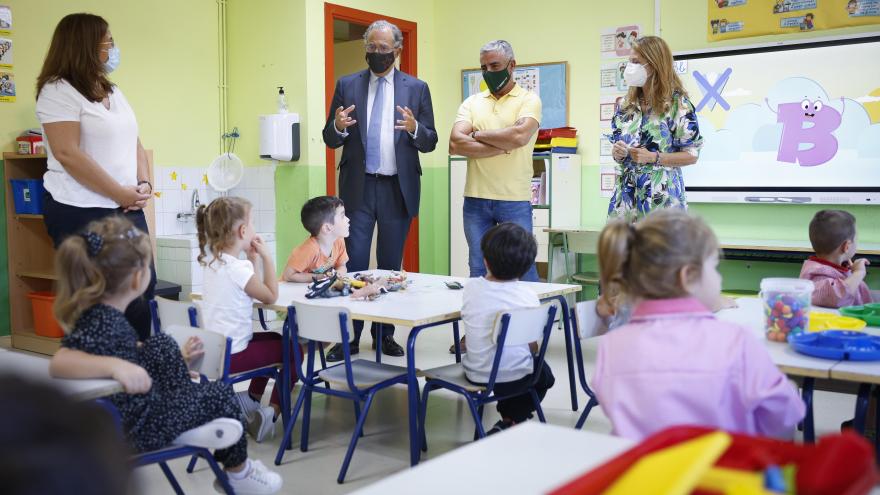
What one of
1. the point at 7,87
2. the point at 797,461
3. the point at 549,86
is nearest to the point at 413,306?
the point at 797,461

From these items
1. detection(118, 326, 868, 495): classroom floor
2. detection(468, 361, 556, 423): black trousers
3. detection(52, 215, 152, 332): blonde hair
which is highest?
detection(52, 215, 152, 332): blonde hair

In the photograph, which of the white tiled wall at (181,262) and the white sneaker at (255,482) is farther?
the white tiled wall at (181,262)

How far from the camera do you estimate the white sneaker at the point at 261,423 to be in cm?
334

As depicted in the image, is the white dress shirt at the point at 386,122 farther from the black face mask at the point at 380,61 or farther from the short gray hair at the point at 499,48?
the short gray hair at the point at 499,48

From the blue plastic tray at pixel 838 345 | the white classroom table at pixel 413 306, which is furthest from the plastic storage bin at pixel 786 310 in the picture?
the white classroom table at pixel 413 306

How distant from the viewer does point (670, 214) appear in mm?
1682

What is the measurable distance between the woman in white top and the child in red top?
2376mm

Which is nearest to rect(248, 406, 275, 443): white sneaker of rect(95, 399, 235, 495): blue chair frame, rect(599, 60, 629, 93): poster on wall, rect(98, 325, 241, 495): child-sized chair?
rect(98, 325, 241, 495): child-sized chair

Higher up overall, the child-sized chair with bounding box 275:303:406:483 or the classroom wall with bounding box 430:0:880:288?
the classroom wall with bounding box 430:0:880:288

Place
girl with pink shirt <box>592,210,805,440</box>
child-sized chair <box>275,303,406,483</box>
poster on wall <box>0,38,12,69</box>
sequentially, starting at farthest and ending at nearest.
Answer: poster on wall <box>0,38,12,69</box> → child-sized chair <box>275,303,406,483</box> → girl with pink shirt <box>592,210,805,440</box>

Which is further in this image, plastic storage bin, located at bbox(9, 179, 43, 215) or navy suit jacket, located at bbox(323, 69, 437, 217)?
plastic storage bin, located at bbox(9, 179, 43, 215)

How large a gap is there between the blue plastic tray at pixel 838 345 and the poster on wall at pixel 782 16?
141 inches

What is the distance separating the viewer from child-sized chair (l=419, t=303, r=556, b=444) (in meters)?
2.75

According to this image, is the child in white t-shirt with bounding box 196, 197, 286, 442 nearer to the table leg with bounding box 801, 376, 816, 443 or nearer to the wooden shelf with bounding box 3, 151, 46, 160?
the table leg with bounding box 801, 376, 816, 443
